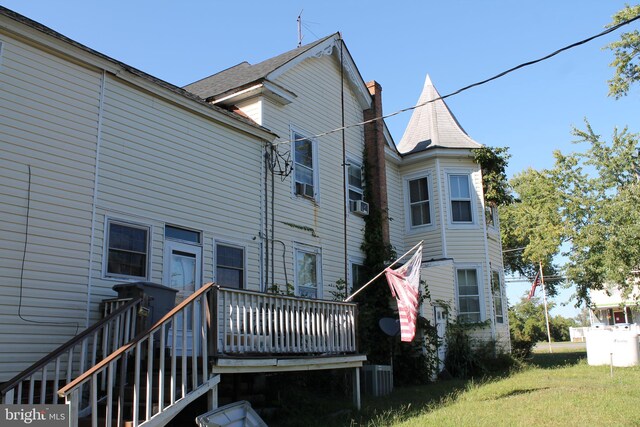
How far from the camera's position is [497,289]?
20.6 metres

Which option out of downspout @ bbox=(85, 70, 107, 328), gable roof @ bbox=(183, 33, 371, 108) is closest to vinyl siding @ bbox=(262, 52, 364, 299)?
gable roof @ bbox=(183, 33, 371, 108)

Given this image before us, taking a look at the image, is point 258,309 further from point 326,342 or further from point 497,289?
point 497,289

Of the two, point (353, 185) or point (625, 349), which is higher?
point (353, 185)

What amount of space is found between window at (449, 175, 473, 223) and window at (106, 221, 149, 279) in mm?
11967

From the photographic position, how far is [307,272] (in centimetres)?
1442

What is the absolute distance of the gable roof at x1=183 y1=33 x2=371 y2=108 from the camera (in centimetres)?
1396

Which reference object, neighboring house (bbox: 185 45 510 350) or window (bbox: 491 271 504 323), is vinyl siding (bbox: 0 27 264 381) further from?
window (bbox: 491 271 504 323)

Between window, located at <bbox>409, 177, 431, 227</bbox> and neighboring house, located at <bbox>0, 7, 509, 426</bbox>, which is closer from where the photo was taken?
neighboring house, located at <bbox>0, 7, 509, 426</bbox>

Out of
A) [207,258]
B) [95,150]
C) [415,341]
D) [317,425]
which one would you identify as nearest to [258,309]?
[317,425]

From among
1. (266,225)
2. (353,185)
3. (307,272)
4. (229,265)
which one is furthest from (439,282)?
(229,265)

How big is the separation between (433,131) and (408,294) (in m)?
10.6

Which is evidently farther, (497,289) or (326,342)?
(497,289)

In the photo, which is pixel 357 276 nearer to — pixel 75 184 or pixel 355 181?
pixel 355 181

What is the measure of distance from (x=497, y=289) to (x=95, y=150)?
1517 cm
